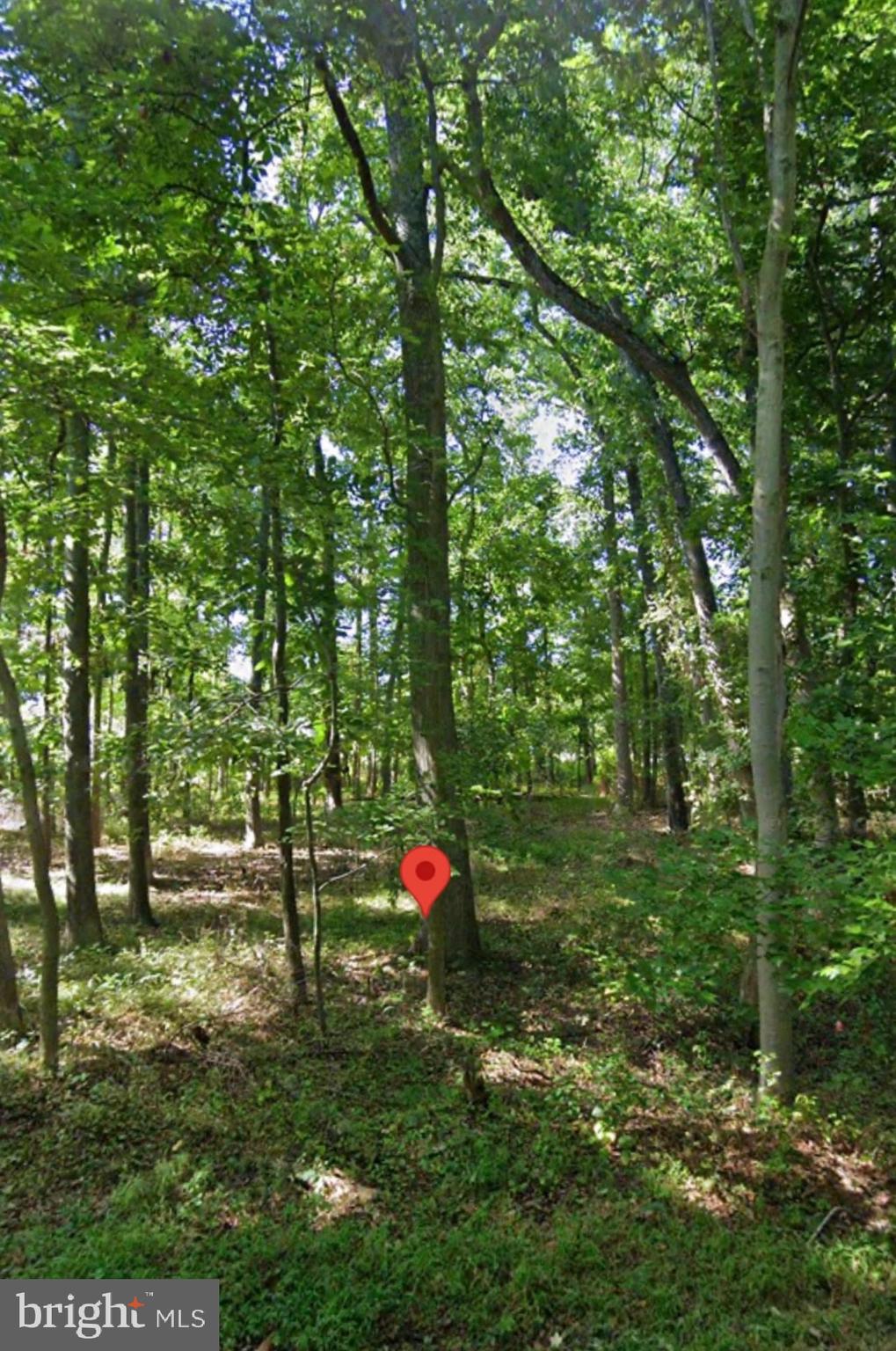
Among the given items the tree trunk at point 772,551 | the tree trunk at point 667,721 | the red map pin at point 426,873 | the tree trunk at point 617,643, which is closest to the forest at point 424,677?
the tree trunk at point 772,551

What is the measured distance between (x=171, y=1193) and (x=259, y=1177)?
0.46 meters

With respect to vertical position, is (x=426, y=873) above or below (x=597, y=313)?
below

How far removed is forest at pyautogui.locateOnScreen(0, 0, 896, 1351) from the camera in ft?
11.6

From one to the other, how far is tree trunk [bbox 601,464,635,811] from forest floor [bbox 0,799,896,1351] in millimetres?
8983

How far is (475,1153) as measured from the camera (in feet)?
13.9

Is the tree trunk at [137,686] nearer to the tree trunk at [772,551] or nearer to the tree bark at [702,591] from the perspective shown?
the tree bark at [702,591]

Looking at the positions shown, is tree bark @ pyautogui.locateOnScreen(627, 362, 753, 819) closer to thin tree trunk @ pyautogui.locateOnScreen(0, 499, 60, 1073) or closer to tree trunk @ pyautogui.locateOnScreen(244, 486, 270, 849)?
tree trunk @ pyautogui.locateOnScreen(244, 486, 270, 849)

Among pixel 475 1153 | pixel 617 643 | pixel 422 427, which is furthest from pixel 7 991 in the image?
pixel 617 643

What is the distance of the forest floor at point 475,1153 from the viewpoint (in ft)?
10.3

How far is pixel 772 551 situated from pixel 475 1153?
Result: 4.16 m

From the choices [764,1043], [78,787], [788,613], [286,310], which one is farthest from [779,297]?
[78,787]

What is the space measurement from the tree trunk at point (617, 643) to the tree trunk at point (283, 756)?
10.0m

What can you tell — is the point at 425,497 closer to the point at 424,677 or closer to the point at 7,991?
the point at 424,677

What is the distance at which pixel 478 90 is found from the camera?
6.61 metres
